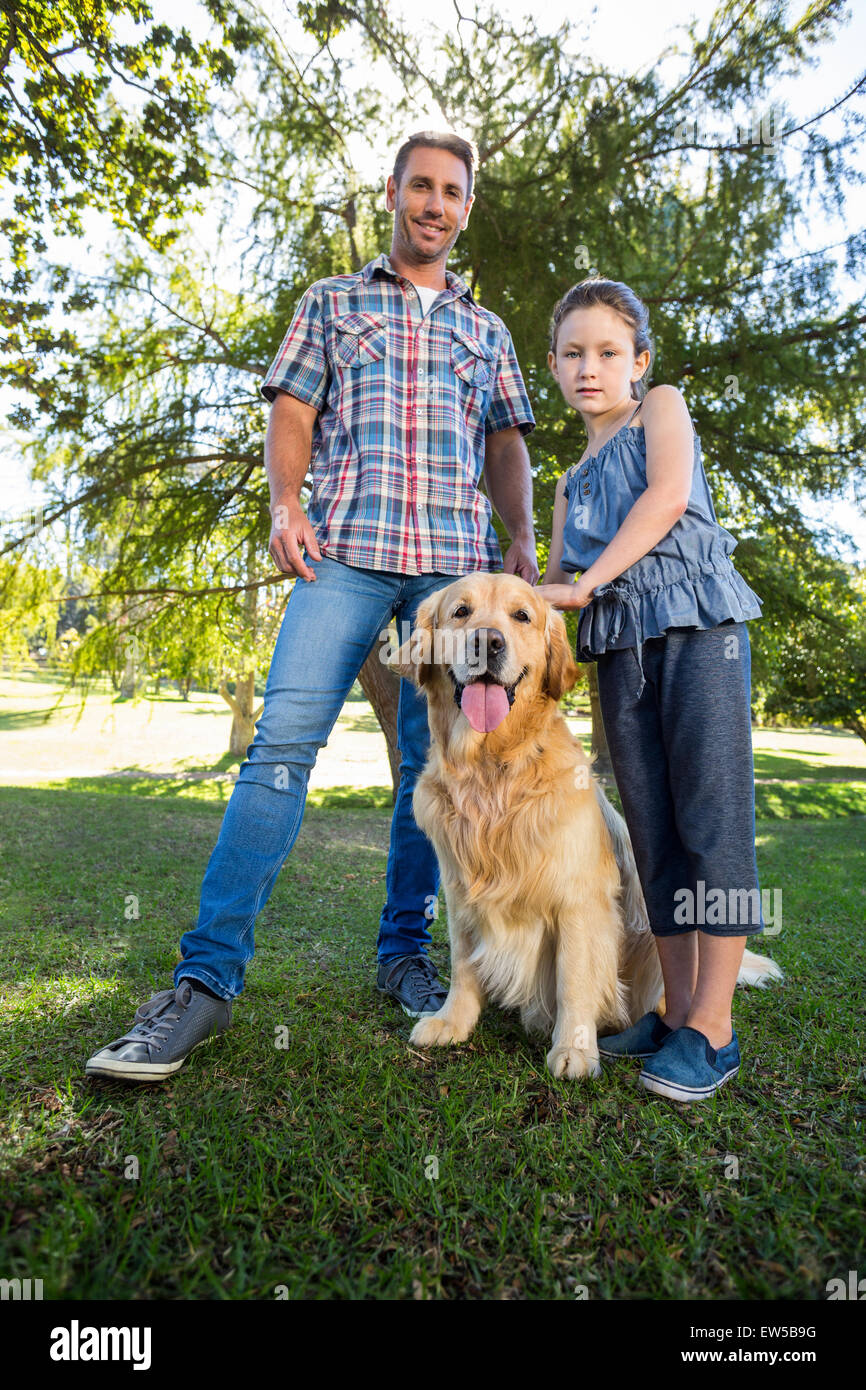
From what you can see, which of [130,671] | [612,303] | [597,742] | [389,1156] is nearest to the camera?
[389,1156]

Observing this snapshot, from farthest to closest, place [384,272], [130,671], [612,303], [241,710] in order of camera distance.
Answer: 1. [241,710]
2. [130,671]
3. [384,272]
4. [612,303]

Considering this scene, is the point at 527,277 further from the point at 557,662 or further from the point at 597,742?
the point at 597,742

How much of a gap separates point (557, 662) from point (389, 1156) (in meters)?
1.56

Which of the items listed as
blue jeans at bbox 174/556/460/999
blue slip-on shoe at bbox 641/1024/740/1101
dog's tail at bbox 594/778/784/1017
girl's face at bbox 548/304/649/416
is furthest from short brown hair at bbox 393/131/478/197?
blue slip-on shoe at bbox 641/1024/740/1101

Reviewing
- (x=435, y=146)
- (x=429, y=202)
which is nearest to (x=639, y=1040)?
(x=429, y=202)

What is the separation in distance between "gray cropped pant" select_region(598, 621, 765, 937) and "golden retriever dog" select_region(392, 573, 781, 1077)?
17cm

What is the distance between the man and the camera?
2.47m

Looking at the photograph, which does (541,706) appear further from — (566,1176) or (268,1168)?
(268,1168)

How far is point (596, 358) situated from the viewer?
95.0 inches

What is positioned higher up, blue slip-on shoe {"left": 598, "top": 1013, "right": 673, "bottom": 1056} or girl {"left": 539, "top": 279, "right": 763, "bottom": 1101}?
girl {"left": 539, "top": 279, "right": 763, "bottom": 1101}

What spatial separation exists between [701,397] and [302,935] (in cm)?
506

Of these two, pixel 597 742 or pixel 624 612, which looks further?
pixel 597 742

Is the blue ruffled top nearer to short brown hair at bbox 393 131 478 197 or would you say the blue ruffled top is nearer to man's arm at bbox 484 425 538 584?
man's arm at bbox 484 425 538 584

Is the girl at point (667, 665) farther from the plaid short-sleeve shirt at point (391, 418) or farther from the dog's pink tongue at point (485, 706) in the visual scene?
the plaid short-sleeve shirt at point (391, 418)
